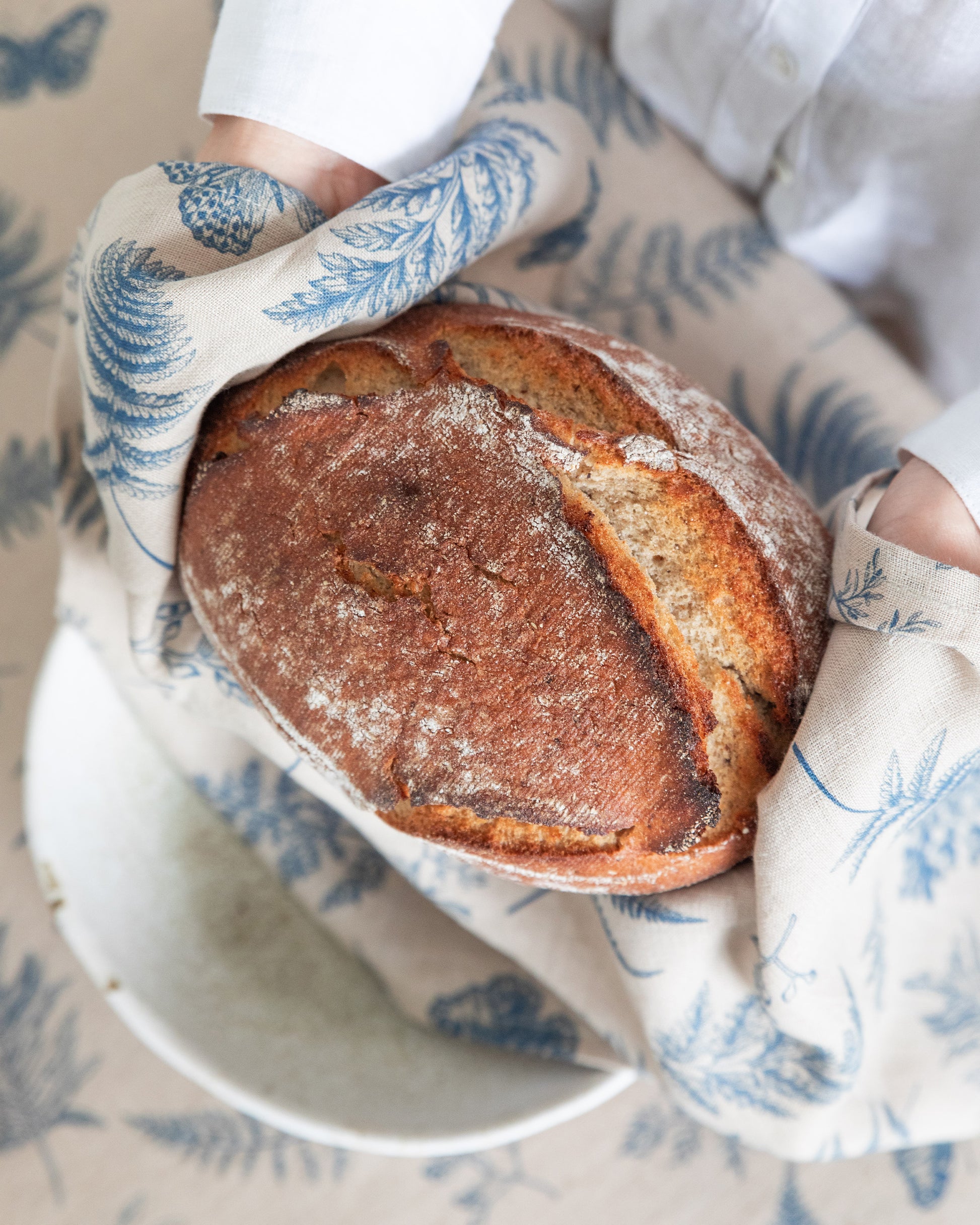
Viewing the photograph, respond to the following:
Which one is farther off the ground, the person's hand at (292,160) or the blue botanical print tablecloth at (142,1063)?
the person's hand at (292,160)

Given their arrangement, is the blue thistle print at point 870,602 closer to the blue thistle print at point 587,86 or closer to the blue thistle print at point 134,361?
the blue thistle print at point 134,361

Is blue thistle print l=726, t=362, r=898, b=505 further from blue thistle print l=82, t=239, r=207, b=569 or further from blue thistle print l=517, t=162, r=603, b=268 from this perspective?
blue thistle print l=82, t=239, r=207, b=569

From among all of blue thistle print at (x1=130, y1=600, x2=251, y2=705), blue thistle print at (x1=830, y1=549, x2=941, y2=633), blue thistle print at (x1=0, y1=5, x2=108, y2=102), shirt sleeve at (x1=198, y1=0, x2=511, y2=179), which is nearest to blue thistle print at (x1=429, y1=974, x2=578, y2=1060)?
blue thistle print at (x1=130, y1=600, x2=251, y2=705)

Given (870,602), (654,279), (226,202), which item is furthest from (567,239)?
(870,602)

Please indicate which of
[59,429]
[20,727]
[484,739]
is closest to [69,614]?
[59,429]

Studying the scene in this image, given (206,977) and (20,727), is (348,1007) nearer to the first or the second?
(206,977)

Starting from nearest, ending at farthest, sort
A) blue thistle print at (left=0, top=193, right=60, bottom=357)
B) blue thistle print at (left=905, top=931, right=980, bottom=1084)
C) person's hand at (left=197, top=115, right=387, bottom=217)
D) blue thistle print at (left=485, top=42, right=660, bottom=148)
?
1. person's hand at (left=197, top=115, right=387, bottom=217)
2. blue thistle print at (left=905, top=931, right=980, bottom=1084)
3. blue thistle print at (left=485, top=42, right=660, bottom=148)
4. blue thistle print at (left=0, top=193, right=60, bottom=357)

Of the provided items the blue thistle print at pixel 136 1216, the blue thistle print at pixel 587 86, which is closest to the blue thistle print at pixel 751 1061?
the blue thistle print at pixel 136 1216
